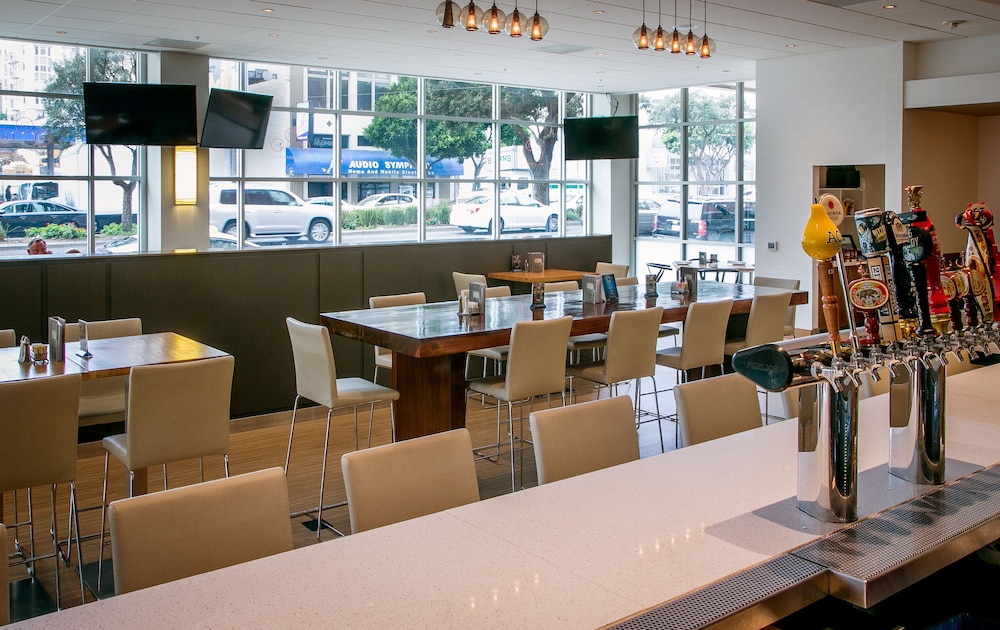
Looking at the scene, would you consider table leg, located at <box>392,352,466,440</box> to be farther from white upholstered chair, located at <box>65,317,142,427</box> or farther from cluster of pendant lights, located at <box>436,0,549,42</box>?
cluster of pendant lights, located at <box>436,0,549,42</box>

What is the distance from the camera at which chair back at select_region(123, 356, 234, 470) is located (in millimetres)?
3816

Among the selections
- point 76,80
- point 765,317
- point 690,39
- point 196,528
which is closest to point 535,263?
point 690,39

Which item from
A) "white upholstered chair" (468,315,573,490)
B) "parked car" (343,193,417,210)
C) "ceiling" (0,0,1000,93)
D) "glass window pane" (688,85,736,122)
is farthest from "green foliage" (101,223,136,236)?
"glass window pane" (688,85,736,122)

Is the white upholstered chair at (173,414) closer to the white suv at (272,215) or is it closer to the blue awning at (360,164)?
the white suv at (272,215)

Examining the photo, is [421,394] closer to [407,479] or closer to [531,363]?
[531,363]

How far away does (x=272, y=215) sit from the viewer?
35.0ft

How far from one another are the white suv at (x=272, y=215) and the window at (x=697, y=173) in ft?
15.2

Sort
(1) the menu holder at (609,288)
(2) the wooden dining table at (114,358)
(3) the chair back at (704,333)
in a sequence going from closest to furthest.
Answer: (2) the wooden dining table at (114,358) → (3) the chair back at (704,333) → (1) the menu holder at (609,288)

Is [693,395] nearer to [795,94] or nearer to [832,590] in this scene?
[832,590]

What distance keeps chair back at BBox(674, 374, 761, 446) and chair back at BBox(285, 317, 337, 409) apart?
1963mm

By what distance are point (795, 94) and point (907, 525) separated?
8.81 m

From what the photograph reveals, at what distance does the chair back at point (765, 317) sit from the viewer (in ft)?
19.5

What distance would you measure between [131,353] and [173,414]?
744 mm

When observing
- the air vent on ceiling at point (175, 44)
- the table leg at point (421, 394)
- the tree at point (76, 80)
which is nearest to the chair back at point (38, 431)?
the table leg at point (421, 394)
